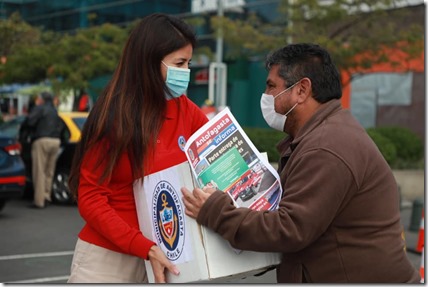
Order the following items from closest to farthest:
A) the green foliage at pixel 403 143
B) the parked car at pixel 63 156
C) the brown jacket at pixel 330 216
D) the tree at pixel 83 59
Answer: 1. the brown jacket at pixel 330 216
2. the parked car at pixel 63 156
3. the green foliage at pixel 403 143
4. the tree at pixel 83 59

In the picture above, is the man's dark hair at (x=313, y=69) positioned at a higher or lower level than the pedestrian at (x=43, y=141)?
higher

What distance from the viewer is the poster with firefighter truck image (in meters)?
2.35

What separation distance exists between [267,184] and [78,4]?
93.1ft

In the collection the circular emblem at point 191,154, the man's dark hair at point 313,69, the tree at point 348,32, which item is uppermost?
the man's dark hair at point 313,69

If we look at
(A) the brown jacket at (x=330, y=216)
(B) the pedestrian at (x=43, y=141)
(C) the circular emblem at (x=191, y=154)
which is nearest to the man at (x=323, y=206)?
(A) the brown jacket at (x=330, y=216)

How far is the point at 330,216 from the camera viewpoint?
2.23 meters

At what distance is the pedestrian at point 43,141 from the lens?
10758 mm

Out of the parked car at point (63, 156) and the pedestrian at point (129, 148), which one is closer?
the pedestrian at point (129, 148)

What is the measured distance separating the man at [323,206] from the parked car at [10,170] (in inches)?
301

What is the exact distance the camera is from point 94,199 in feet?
8.32

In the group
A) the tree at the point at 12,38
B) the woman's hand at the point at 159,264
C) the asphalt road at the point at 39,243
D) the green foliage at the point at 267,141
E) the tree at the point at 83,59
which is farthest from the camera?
the tree at the point at 83,59

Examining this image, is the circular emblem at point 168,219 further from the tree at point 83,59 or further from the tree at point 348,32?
the tree at point 83,59

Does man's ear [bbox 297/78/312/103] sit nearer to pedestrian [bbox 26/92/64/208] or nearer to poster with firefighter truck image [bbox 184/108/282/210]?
poster with firefighter truck image [bbox 184/108/282/210]

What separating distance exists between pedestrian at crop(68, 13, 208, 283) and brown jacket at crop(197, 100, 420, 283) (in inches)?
13.7
